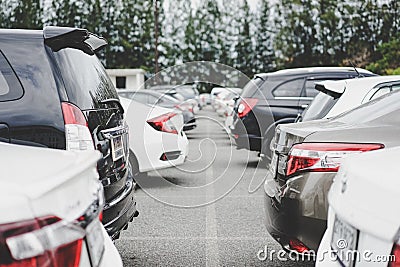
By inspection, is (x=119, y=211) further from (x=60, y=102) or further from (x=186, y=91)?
(x=186, y=91)

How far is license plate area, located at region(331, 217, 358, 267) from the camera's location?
221 centimetres

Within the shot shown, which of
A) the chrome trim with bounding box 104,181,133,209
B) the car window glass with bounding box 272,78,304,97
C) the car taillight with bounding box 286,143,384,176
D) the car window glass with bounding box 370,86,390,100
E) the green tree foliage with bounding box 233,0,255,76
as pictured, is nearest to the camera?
the car taillight with bounding box 286,143,384,176

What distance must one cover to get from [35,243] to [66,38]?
2493mm

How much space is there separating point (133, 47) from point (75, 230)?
176 ft

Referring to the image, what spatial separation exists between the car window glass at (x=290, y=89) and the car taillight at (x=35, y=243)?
8622 millimetres

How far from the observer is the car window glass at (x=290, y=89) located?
10.2 meters

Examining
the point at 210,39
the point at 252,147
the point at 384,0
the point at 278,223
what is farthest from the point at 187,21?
the point at 278,223

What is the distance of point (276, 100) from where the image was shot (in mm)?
10211

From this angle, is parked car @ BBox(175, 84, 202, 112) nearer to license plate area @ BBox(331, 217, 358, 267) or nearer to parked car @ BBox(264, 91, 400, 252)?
parked car @ BBox(264, 91, 400, 252)

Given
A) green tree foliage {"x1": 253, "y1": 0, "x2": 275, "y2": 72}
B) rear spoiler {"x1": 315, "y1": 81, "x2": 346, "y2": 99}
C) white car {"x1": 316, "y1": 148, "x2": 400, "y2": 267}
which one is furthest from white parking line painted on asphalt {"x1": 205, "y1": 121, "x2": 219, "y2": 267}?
green tree foliage {"x1": 253, "y1": 0, "x2": 275, "y2": 72}

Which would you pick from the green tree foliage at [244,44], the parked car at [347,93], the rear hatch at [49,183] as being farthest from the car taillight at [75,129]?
the green tree foliage at [244,44]

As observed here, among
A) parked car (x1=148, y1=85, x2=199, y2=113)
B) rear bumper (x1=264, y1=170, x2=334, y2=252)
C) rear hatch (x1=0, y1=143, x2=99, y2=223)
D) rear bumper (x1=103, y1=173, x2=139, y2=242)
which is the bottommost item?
parked car (x1=148, y1=85, x2=199, y2=113)

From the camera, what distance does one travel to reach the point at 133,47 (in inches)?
2153

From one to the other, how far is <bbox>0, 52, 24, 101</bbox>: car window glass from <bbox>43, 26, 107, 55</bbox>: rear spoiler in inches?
11.9
